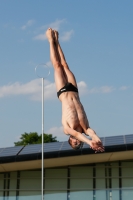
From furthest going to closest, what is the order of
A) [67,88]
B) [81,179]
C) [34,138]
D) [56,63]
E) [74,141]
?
[34,138] < [81,179] < [56,63] < [67,88] < [74,141]

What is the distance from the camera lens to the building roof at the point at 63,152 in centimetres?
2286

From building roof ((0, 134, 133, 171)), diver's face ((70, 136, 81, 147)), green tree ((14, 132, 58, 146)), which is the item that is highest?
green tree ((14, 132, 58, 146))

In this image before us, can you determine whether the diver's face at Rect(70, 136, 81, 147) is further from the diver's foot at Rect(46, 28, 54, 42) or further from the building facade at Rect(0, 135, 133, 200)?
the building facade at Rect(0, 135, 133, 200)

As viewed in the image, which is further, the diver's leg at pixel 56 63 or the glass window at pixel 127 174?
the glass window at pixel 127 174

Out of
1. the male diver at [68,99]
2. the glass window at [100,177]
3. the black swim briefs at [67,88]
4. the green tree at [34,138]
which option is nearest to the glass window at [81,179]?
the glass window at [100,177]

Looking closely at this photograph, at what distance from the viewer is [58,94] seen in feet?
38.6

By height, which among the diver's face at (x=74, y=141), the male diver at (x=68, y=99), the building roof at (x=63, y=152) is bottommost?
the diver's face at (x=74, y=141)

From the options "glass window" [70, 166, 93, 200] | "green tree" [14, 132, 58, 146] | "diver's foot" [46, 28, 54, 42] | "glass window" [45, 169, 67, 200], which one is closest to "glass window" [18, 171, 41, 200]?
"glass window" [45, 169, 67, 200]

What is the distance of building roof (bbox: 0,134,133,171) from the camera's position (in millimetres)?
22859

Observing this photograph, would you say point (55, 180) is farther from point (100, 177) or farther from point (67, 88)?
point (67, 88)

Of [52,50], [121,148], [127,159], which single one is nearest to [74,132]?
[52,50]

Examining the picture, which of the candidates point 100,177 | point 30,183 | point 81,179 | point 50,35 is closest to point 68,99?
point 50,35

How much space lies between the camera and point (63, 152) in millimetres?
23312

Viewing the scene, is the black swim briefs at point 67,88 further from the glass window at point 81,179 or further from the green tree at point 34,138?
the green tree at point 34,138
